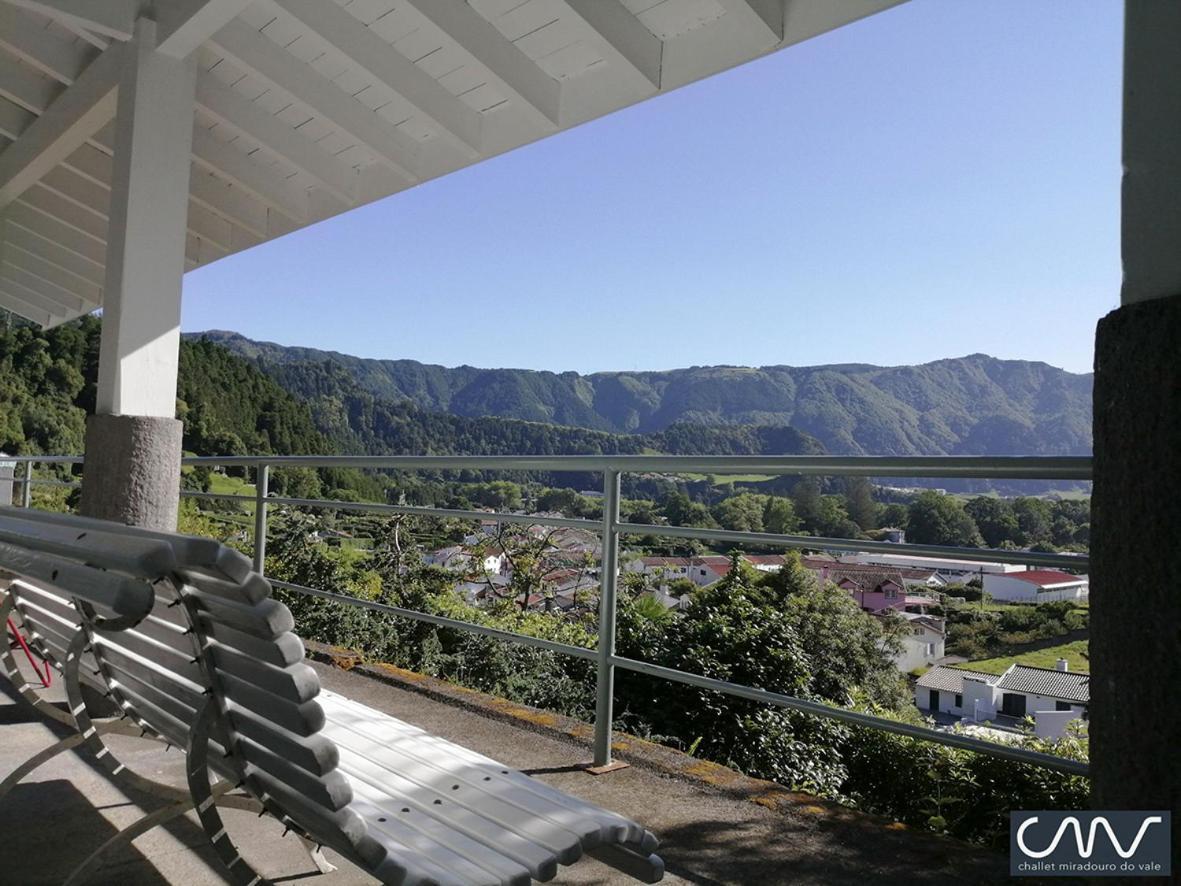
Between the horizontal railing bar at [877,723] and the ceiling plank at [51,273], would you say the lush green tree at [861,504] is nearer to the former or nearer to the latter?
the horizontal railing bar at [877,723]

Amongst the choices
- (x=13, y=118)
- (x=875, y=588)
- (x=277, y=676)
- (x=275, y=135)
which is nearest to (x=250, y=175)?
(x=275, y=135)

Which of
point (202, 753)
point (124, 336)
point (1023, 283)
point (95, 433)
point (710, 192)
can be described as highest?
point (710, 192)

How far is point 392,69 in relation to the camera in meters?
4.20

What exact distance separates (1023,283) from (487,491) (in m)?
160

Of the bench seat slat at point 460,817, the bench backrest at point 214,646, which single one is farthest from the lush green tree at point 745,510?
the bench backrest at point 214,646

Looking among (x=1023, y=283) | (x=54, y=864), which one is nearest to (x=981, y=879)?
(x=54, y=864)

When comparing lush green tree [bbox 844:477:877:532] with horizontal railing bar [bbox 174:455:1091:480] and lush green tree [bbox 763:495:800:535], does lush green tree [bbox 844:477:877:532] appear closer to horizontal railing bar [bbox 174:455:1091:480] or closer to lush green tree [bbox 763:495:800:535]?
lush green tree [bbox 763:495:800:535]

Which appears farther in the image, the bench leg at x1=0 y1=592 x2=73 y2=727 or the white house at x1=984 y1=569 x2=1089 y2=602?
the white house at x1=984 y1=569 x2=1089 y2=602

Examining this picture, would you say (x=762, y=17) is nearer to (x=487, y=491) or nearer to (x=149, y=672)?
(x=149, y=672)

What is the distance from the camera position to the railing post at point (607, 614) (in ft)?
9.94

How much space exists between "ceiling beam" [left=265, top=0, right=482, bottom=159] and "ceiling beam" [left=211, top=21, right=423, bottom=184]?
0.28 meters

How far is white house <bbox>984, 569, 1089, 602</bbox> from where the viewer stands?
2609mm

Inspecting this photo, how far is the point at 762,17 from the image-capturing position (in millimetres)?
3189

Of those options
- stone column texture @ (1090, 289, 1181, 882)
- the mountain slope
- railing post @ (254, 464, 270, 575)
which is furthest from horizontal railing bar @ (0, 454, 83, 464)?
the mountain slope
